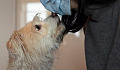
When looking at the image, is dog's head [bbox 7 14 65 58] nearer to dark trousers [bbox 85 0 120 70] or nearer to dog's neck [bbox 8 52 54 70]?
dog's neck [bbox 8 52 54 70]

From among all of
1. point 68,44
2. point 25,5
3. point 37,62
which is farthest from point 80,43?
point 25,5

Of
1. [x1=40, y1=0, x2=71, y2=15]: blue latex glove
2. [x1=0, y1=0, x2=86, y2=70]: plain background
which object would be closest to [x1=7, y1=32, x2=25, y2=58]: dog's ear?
[x1=40, y1=0, x2=71, y2=15]: blue latex glove

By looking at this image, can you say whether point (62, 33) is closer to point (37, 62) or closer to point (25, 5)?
point (37, 62)

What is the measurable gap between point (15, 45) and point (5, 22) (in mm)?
1211

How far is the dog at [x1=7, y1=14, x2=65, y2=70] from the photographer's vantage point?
2.91ft

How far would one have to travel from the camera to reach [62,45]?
166 centimetres

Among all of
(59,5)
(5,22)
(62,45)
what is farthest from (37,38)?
(5,22)

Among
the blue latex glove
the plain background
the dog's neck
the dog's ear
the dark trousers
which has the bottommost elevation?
the plain background

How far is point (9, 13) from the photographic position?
2.01 m

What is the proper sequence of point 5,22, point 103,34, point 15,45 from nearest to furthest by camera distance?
point 103,34 → point 15,45 → point 5,22

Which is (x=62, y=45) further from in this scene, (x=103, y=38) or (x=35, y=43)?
(x=103, y=38)

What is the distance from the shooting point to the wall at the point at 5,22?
197 centimetres

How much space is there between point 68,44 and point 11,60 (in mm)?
807

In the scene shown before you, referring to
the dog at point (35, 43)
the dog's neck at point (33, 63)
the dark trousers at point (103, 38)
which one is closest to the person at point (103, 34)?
the dark trousers at point (103, 38)
